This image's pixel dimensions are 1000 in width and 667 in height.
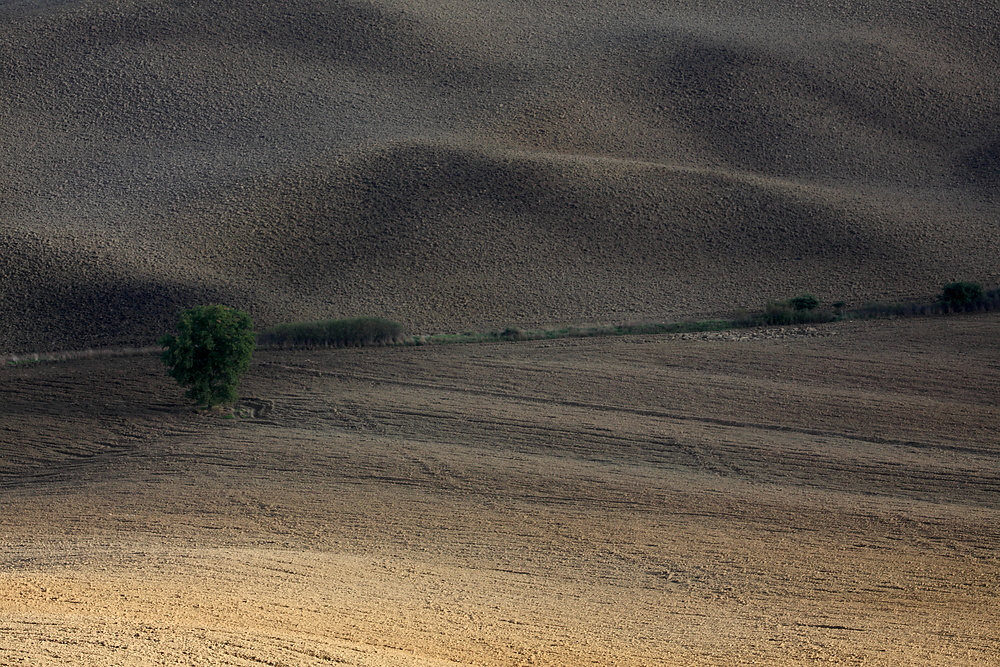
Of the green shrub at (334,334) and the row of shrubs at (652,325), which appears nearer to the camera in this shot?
the green shrub at (334,334)

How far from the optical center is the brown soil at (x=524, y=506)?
64.8 feet

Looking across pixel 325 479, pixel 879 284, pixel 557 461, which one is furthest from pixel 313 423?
pixel 879 284

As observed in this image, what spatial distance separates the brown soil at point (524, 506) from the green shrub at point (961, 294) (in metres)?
1.79

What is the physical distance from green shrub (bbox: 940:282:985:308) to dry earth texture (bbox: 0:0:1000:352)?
221 centimetres

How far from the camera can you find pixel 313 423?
1300 inches

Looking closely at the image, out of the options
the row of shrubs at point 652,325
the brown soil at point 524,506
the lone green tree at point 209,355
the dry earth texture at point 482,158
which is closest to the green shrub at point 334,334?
the row of shrubs at point 652,325

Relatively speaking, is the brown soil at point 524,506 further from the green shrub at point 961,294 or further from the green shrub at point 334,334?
the green shrub at point 961,294

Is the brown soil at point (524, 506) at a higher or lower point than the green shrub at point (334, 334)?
lower

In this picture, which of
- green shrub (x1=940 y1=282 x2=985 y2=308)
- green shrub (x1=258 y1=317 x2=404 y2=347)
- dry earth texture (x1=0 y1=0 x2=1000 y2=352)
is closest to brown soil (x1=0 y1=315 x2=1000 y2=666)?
green shrub (x1=258 y1=317 x2=404 y2=347)

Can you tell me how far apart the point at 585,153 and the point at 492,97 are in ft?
27.1

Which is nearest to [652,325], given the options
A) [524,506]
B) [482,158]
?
[524,506]

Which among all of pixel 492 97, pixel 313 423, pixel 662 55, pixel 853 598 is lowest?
A: pixel 853 598

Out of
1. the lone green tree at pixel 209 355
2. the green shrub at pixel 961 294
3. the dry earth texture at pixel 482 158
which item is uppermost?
the dry earth texture at pixel 482 158

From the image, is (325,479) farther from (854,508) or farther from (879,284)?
(879,284)
